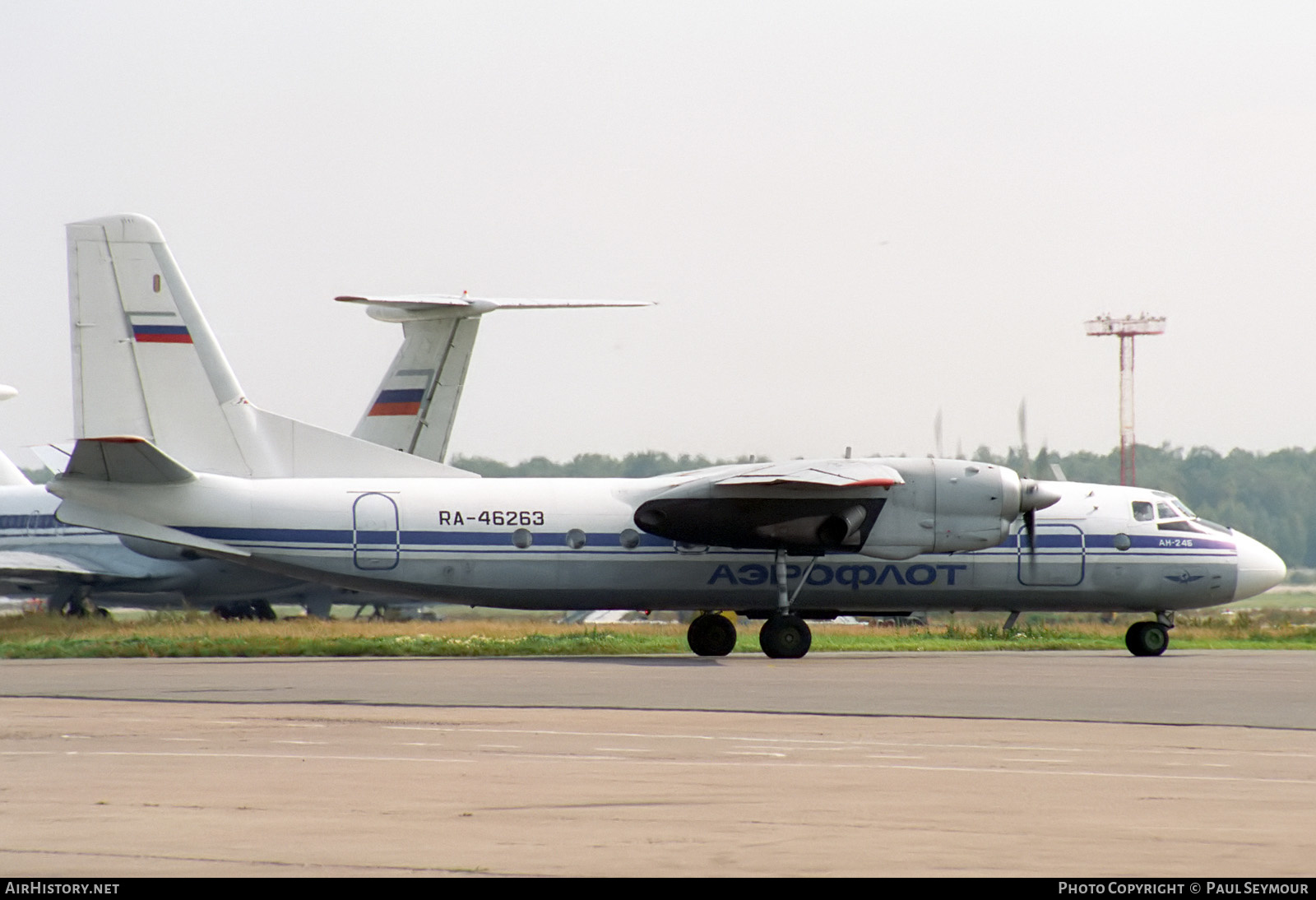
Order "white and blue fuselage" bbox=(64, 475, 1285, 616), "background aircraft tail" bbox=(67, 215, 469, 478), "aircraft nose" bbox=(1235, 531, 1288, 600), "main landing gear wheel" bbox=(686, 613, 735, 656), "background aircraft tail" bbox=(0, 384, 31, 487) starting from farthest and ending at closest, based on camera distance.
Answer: "background aircraft tail" bbox=(0, 384, 31, 487), "aircraft nose" bbox=(1235, 531, 1288, 600), "main landing gear wheel" bbox=(686, 613, 735, 656), "background aircraft tail" bbox=(67, 215, 469, 478), "white and blue fuselage" bbox=(64, 475, 1285, 616)

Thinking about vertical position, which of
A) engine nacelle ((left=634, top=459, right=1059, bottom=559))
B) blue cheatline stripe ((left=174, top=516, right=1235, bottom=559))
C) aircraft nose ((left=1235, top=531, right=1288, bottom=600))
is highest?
engine nacelle ((left=634, top=459, right=1059, bottom=559))

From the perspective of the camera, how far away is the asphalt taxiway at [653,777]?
763cm

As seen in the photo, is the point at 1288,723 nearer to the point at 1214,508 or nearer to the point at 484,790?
the point at 484,790

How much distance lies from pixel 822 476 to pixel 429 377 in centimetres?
1368

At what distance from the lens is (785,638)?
85.1ft

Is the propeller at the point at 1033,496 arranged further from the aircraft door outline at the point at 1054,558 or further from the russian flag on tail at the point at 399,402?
the russian flag on tail at the point at 399,402

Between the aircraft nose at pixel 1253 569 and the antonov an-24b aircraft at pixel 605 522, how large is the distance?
0.05 metres

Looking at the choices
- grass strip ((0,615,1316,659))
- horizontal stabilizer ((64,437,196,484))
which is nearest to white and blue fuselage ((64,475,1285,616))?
horizontal stabilizer ((64,437,196,484))

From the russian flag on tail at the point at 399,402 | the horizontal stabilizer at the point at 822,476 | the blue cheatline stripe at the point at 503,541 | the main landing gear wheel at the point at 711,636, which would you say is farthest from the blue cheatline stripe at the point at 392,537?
the russian flag on tail at the point at 399,402

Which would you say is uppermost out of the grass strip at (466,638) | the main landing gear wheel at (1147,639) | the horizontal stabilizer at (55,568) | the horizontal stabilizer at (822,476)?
the horizontal stabilizer at (822,476)

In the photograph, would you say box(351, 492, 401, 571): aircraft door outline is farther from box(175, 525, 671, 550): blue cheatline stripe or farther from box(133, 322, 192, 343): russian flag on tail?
box(133, 322, 192, 343): russian flag on tail

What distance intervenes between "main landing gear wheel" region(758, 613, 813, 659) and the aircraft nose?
8588mm

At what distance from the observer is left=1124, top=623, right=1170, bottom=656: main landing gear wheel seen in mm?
27578

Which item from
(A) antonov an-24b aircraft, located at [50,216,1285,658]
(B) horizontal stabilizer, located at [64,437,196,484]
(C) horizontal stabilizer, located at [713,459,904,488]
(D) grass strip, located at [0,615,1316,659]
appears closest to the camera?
(B) horizontal stabilizer, located at [64,437,196,484]
